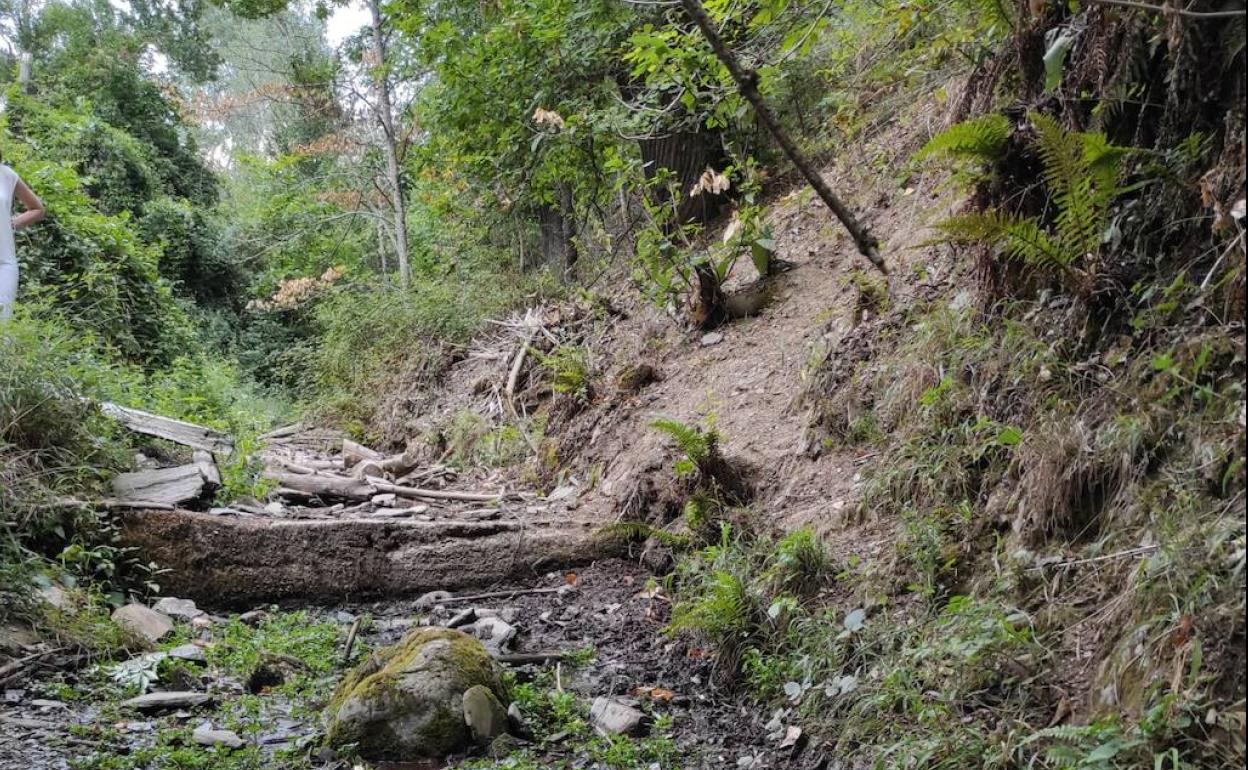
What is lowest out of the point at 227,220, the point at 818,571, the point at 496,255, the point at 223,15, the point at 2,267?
the point at 818,571

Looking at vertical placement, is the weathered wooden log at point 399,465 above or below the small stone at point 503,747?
above

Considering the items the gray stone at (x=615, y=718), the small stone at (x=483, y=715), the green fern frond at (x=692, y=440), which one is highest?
the green fern frond at (x=692, y=440)

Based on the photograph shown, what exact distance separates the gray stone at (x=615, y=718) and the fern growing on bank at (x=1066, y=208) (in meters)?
2.37

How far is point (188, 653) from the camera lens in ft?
12.6

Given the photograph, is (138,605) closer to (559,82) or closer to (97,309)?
(97,309)

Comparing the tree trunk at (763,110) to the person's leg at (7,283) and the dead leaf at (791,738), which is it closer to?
the dead leaf at (791,738)

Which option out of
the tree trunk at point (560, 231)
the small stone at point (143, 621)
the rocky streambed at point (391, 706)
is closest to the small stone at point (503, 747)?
the rocky streambed at point (391, 706)

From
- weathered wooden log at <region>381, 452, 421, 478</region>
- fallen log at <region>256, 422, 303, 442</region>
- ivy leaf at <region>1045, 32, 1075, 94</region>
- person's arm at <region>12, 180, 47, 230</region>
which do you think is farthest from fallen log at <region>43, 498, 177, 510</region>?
fallen log at <region>256, 422, 303, 442</region>

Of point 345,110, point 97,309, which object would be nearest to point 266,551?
point 97,309

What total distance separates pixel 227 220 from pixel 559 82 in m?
12.3

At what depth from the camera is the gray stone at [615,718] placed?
331 centimetres

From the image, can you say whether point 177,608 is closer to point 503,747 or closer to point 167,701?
point 167,701

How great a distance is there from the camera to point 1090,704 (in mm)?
2275

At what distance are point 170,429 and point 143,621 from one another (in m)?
2.21
